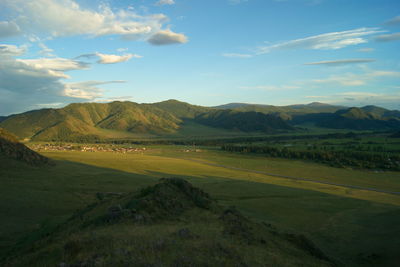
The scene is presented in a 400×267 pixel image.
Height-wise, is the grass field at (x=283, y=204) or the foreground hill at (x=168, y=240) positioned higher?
the foreground hill at (x=168, y=240)

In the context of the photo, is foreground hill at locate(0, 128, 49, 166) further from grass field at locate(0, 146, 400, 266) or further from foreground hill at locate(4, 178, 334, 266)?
foreground hill at locate(4, 178, 334, 266)

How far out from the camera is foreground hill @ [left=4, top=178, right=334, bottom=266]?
15227 millimetres

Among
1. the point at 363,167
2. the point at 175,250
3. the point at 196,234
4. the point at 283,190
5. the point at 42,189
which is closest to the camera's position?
the point at 175,250

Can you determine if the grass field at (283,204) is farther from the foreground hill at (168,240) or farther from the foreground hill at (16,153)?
the foreground hill at (168,240)

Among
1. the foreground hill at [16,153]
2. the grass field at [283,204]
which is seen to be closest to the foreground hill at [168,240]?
the grass field at [283,204]

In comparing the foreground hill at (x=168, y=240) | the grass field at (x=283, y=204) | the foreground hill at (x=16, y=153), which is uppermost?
the foreground hill at (x=16, y=153)

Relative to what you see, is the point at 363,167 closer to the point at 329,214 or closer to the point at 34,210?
the point at 329,214

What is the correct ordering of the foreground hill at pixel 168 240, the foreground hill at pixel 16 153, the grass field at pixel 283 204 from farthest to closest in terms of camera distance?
the foreground hill at pixel 16 153 < the grass field at pixel 283 204 < the foreground hill at pixel 168 240

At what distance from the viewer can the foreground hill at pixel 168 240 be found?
15.2m

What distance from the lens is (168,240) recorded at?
17.8m

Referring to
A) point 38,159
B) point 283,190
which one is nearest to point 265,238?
point 283,190

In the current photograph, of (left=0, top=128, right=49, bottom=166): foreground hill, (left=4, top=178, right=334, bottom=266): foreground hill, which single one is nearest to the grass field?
(left=0, top=128, right=49, bottom=166): foreground hill

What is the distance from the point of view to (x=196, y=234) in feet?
65.7

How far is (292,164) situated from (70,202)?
8211 cm
